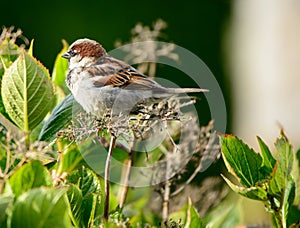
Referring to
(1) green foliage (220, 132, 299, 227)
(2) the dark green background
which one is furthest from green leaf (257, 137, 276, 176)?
(2) the dark green background

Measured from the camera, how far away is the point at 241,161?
106 cm

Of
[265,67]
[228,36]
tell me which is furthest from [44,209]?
[265,67]

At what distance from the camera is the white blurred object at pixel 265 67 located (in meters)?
8.16

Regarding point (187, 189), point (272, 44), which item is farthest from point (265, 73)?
point (187, 189)

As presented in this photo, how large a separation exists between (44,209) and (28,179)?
Answer: 0.34 feet

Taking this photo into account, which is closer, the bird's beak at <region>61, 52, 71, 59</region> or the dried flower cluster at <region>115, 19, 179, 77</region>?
the bird's beak at <region>61, 52, 71, 59</region>

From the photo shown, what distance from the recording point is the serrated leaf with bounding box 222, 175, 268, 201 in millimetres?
1017

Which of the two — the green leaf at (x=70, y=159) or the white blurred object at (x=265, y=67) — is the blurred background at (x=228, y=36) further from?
the green leaf at (x=70, y=159)

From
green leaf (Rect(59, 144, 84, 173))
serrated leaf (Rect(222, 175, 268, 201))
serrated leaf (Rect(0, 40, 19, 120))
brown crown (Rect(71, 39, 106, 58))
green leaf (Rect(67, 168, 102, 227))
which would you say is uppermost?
brown crown (Rect(71, 39, 106, 58))

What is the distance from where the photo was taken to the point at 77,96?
1112 mm

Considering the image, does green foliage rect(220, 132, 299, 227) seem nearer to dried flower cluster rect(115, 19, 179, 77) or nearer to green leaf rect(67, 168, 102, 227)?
green leaf rect(67, 168, 102, 227)

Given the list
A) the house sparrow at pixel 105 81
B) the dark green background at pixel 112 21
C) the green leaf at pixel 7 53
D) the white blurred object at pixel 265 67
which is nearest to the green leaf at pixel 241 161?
the house sparrow at pixel 105 81

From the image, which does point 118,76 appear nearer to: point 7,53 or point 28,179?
point 7,53

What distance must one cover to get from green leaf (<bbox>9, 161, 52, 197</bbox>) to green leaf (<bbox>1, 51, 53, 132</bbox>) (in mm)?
223
